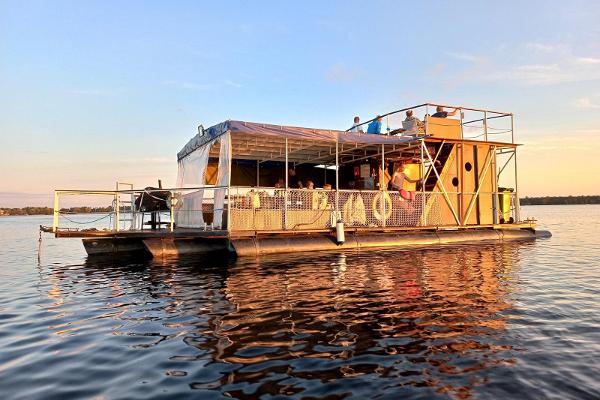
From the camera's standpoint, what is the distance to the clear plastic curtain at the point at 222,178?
44.6 ft

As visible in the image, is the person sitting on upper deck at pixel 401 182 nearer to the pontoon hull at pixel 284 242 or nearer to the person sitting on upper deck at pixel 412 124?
the pontoon hull at pixel 284 242

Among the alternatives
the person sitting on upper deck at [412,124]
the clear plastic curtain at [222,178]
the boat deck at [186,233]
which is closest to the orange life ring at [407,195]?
the boat deck at [186,233]

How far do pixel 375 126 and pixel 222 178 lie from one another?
7.46 metres

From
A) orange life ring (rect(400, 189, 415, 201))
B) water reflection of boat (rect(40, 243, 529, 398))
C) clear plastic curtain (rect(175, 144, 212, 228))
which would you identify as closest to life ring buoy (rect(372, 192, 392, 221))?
orange life ring (rect(400, 189, 415, 201))

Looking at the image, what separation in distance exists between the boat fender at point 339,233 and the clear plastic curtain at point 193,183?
5.13 meters

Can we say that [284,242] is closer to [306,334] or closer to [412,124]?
[412,124]

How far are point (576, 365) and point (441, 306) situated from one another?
2.84 metres

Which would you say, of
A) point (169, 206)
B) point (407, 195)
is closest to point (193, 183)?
point (169, 206)

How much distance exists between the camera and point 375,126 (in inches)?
697

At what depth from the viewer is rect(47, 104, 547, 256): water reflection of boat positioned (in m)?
14.1

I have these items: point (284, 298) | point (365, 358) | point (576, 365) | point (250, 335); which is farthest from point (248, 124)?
point (576, 365)

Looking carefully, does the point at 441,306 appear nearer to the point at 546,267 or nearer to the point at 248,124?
the point at 546,267

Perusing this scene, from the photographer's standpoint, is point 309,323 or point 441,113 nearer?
point 309,323

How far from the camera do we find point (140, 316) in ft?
23.7
